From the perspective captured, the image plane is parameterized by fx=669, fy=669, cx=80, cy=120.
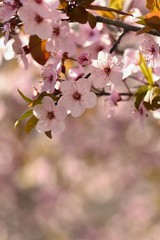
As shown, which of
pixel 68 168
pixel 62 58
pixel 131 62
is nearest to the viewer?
pixel 62 58

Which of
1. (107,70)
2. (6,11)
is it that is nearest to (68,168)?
(107,70)

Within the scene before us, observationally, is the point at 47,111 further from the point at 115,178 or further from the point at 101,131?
the point at 115,178

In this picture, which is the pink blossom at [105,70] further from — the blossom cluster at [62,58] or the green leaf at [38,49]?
the green leaf at [38,49]

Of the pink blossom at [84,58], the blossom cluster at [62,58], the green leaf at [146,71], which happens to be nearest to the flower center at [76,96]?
the blossom cluster at [62,58]

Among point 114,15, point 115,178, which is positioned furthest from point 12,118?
point 114,15

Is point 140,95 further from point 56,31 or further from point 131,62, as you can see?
point 56,31

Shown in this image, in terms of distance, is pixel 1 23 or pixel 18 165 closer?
pixel 1 23
